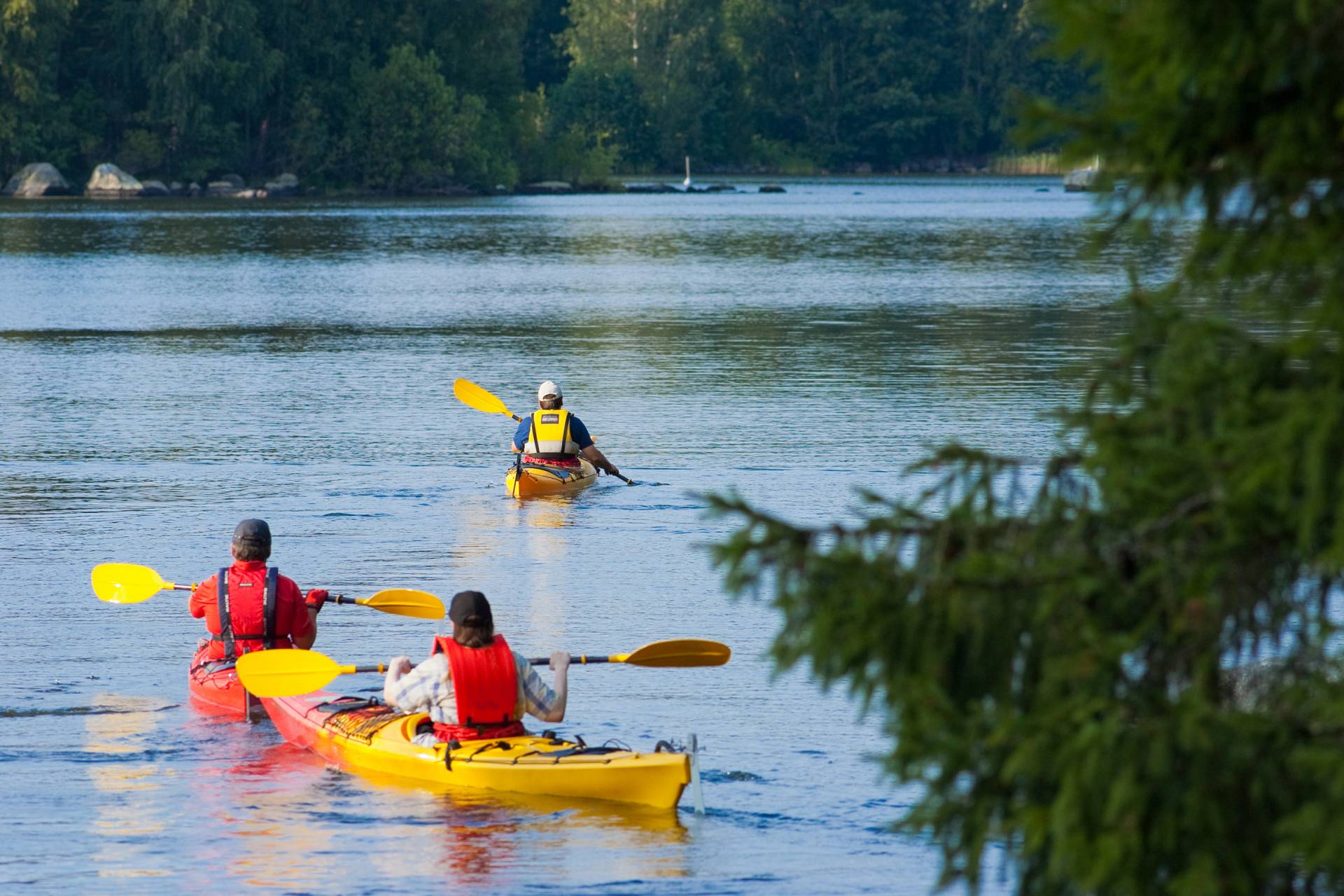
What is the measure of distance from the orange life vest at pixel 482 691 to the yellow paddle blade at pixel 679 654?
36.5 inches

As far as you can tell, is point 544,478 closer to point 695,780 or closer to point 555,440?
point 555,440

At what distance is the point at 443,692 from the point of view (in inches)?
387

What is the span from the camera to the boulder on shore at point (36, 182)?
94.0 metres

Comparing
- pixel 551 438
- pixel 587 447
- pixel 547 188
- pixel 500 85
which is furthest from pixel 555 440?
pixel 547 188

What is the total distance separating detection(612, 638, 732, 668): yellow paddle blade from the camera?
420 inches

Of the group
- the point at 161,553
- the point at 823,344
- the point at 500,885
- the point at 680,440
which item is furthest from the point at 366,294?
the point at 500,885

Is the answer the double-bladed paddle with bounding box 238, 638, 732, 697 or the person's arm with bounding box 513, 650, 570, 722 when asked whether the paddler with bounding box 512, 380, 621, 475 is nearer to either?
the double-bladed paddle with bounding box 238, 638, 732, 697

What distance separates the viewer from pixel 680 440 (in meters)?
22.6

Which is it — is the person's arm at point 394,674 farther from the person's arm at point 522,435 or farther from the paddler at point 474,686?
the person's arm at point 522,435

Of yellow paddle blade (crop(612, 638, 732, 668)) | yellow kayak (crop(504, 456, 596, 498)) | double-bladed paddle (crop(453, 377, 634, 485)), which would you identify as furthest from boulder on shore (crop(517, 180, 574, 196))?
yellow paddle blade (crop(612, 638, 732, 668))

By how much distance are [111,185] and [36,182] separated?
132 inches

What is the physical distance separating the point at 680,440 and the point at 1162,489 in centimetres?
1820

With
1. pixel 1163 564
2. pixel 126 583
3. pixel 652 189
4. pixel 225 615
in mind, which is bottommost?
pixel 126 583

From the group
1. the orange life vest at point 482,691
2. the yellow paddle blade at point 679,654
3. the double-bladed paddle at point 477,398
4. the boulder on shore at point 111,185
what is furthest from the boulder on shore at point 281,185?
the orange life vest at point 482,691
